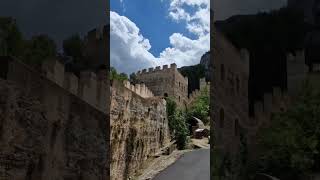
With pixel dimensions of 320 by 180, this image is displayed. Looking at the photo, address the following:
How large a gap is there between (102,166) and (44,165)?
0.76m

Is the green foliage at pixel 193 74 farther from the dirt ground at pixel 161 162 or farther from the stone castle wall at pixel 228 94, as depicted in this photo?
the dirt ground at pixel 161 162

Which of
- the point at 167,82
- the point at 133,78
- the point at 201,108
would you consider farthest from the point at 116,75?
the point at 201,108

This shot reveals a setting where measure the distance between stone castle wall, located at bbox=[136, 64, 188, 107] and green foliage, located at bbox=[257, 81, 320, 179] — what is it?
0.98m

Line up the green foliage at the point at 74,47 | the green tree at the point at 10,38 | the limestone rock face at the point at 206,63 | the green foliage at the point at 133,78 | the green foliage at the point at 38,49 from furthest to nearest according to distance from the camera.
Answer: the green foliage at the point at 133,78
the limestone rock face at the point at 206,63
the green foliage at the point at 74,47
the green foliage at the point at 38,49
the green tree at the point at 10,38

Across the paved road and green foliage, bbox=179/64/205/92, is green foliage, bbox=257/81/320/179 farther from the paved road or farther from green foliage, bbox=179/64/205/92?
green foliage, bbox=179/64/205/92

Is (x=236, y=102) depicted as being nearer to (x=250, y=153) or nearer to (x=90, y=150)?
(x=250, y=153)

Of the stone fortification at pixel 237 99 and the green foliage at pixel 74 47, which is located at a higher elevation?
the green foliage at pixel 74 47

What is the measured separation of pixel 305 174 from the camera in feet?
9.06

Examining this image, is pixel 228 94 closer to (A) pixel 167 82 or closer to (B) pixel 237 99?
(B) pixel 237 99

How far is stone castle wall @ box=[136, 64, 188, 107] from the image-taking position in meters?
3.77

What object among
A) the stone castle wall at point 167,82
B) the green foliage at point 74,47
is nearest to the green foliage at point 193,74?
the stone castle wall at point 167,82

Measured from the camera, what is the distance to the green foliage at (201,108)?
3339mm

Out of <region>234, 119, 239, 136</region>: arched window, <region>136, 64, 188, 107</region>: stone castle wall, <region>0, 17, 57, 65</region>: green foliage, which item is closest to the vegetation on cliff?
<region>234, 119, 239, 136</region>: arched window

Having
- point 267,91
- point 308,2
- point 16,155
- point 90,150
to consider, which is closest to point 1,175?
point 16,155
